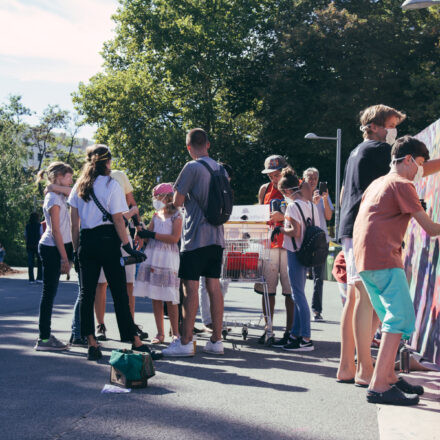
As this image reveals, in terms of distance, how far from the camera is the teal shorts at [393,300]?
16.3 feet

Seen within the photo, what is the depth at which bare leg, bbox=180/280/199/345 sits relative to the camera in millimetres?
6926

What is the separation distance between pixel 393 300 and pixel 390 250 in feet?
1.19

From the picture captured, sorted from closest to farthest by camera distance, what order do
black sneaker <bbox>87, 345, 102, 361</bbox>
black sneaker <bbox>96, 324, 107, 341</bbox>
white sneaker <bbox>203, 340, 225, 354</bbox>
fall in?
black sneaker <bbox>87, 345, 102, 361</bbox>
white sneaker <bbox>203, 340, 225, 354</bbox>
black sneaker <bbox>96, 324, 107, 341</bbox>

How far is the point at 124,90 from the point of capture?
37.8 metres

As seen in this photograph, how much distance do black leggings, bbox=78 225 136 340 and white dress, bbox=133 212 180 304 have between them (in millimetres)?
1086

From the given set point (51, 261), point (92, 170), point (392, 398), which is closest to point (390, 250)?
point (392, 398)

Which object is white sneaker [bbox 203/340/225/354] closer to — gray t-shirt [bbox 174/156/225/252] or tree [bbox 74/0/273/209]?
gray t-shirt [bbox 174/156/225/252]

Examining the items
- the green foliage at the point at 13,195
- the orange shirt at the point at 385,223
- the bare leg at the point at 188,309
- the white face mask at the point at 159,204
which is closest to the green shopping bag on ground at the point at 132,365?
the bare leg at the point at 188,309

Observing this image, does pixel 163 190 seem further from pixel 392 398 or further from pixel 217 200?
pixel 392 398

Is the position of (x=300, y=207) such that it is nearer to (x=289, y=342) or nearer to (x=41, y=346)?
(x=289, y=342)

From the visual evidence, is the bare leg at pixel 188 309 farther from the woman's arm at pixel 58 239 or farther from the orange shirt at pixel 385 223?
the orange shirt at pixel 385 223

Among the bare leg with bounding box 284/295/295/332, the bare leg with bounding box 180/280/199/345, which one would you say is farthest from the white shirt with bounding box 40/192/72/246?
the bare leg with bounding box 284/295/295/332

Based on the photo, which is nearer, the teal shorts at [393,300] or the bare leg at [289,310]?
the teal shorts at [393,300]

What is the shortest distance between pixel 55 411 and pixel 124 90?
34.2 m
